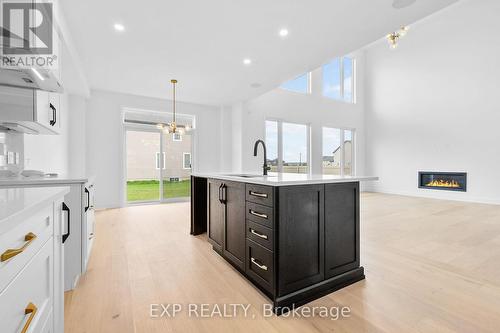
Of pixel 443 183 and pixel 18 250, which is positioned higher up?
pixel 18 250

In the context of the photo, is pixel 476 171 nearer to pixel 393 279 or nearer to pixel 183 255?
pixel 393 279

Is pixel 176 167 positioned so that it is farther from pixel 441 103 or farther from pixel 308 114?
pixel 441 103

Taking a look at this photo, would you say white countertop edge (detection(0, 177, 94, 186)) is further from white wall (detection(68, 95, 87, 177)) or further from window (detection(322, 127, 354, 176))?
window (detection(322, 127, 354, 176))

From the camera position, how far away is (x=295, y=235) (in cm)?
169

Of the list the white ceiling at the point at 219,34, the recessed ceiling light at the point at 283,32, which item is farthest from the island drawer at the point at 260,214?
the recessed ceiling light at the point at 283,32

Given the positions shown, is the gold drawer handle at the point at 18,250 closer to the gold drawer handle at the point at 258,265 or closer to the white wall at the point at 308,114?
the gold drawer handle at the point at 258,265

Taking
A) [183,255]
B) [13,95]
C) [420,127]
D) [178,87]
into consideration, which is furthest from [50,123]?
[420,127]

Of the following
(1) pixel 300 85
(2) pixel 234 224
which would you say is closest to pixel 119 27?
(2) pixel 234 224

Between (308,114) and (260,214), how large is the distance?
6.50m

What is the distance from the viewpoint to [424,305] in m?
1.66

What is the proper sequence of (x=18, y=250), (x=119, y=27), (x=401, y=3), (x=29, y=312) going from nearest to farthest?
(x=18, y=250), (x=29, y=312), (x=401, y=3), (x=119, y=27)

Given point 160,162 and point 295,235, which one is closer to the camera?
point 295,235

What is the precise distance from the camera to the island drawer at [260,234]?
1666mm

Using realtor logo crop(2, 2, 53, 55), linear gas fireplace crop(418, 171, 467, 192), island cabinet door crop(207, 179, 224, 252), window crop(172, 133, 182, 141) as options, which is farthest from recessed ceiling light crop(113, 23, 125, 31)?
linear gas fireplace crop(418, 171, 467, 192)
